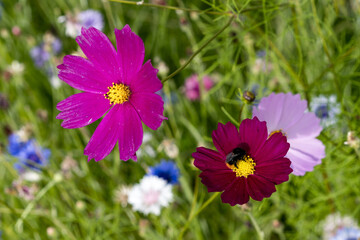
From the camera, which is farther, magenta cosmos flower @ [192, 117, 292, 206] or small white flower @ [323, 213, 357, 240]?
small white flower @ [323, 213, 357, 240]

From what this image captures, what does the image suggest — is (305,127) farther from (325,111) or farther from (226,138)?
(325,111)

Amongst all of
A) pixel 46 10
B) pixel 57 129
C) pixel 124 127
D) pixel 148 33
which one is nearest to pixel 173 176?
pixel 124 127

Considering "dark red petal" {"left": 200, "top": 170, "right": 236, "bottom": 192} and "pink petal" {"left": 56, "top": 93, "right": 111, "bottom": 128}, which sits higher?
"pink petal" {"left": 56, "top": 93, "right": 111, "bottom": 128}

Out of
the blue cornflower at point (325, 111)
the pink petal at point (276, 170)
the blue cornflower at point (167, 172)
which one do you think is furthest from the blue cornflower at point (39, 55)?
the pink petal at point (276, 170)

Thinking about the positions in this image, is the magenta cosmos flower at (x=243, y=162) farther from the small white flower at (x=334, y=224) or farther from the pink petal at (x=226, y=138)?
the small white flower at (x=334, y=224)

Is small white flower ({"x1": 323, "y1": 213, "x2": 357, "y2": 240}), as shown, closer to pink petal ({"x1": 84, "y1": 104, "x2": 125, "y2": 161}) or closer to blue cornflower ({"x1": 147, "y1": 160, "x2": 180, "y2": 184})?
blue cornflower ({"x1": 147, "y1": 160, "x2": 180, "y2": 184})

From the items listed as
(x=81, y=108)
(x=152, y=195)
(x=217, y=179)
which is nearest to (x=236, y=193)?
(x=217, y=179)

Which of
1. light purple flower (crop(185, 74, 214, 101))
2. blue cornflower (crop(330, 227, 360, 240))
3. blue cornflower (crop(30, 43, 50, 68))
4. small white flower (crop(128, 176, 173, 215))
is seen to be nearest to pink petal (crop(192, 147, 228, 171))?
small white flower (crop(128, 176, 173, 215))
